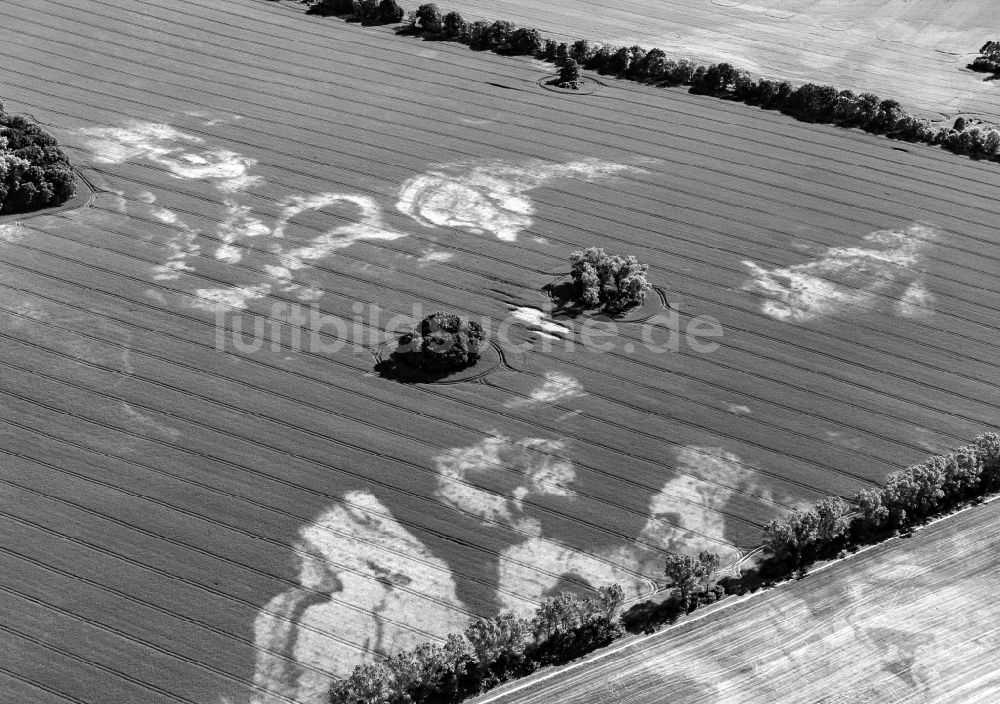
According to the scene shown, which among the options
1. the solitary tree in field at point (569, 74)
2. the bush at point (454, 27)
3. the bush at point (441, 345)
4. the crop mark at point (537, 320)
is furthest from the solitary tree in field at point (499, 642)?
the bush at point (454, 27)

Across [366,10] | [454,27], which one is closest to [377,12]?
[366,10]

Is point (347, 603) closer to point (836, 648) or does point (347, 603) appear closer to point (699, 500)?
point (699, 500)

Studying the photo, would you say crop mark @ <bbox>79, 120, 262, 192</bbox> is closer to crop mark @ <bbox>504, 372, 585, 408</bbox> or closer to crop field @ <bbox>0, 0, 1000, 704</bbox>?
crop field @ <bbox>0, 0, 1000, 704</bbox>

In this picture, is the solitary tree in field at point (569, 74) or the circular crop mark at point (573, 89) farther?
the solitary tree in field at point (569, 74)

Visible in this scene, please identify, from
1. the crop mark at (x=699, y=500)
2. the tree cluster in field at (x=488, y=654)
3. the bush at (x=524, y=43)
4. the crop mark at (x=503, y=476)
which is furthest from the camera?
the bush at (x=524, y=43)

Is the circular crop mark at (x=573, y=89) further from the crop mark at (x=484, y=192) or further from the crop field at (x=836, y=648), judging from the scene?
the crop field at (x=836, y=648)

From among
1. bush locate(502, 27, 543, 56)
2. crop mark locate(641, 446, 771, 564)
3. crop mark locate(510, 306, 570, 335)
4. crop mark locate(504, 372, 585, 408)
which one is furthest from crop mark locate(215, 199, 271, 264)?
bush locate(502, 27, 543, 56)

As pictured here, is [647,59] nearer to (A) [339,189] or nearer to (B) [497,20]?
(B) [497,20]
